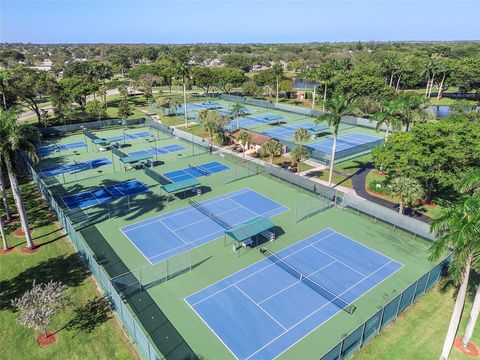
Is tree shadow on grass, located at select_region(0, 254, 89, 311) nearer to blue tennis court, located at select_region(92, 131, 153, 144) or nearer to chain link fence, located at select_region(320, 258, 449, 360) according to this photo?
chain link fence, located at select_region(320, 258, 449, 360)

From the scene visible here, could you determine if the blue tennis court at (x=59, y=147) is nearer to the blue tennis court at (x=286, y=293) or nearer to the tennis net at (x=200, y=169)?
the tennis net at (x=200, y=169)

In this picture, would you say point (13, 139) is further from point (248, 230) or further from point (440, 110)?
point (440, 110)

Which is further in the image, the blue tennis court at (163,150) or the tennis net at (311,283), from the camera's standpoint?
the blue tennis court at (163,150)

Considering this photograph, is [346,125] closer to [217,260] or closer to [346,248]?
[346,248]

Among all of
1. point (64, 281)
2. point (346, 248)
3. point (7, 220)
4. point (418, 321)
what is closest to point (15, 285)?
point (64, 281)

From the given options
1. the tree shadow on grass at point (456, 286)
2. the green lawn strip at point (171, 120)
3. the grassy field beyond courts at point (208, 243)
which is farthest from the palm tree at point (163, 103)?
the tree shadow on grass at point (456, 286)

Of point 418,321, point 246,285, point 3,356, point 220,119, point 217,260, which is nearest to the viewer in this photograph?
point 3,356

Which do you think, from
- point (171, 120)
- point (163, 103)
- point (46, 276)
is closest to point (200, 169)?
point (46, 276)
